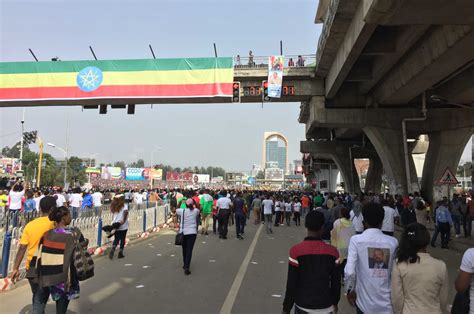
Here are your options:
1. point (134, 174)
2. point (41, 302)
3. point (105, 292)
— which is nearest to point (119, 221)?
point (105, 292)

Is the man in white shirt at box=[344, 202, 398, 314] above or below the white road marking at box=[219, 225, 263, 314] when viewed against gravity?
above

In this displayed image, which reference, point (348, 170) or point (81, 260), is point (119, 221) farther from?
point (348, 170)

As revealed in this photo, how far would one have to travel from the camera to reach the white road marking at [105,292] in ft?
21.4

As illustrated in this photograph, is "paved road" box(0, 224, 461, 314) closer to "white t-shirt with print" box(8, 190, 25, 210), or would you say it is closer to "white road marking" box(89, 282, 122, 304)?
"white road marking" box(89, 282, 122, 304)

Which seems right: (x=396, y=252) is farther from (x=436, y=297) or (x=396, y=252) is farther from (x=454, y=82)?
(x=454, y=82)

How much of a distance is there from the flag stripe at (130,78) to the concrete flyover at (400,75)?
5581 millimetres

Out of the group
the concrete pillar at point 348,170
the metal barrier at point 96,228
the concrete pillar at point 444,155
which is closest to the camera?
the metal barrier at point 96,228

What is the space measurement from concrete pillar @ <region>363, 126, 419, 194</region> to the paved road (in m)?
10.9

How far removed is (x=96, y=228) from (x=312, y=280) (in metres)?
9.48

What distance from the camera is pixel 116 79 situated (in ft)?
71.7

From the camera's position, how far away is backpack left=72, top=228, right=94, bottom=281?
14.8 ft

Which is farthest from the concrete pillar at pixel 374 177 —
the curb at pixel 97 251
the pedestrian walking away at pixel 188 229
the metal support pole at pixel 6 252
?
the metal support pole at pixel 6 252

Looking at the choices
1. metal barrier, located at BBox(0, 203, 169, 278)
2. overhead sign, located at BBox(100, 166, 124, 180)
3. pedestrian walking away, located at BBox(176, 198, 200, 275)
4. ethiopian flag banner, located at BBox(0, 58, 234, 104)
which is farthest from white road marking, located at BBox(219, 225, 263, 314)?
overhead sign, located at BBox(100, 166, 124, 180)

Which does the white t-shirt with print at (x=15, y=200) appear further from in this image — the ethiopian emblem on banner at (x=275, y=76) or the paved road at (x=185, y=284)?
the ethiopian emblem on banner at (x=275, y=76)
